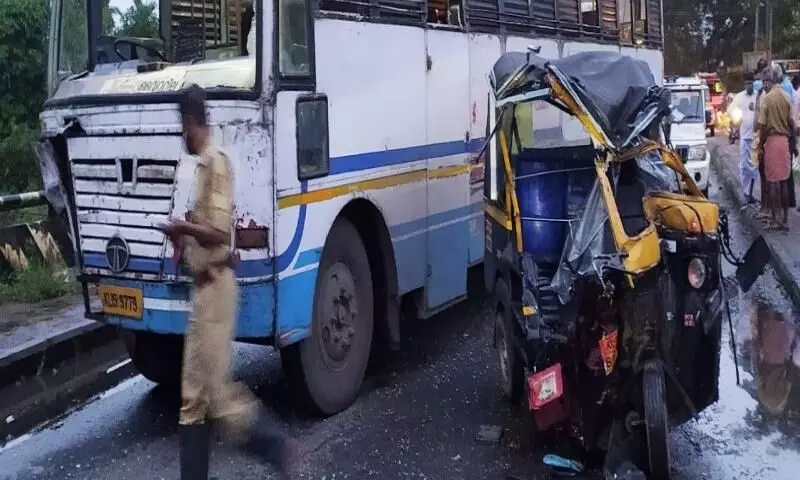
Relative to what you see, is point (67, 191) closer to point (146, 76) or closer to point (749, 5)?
point (146, 76)

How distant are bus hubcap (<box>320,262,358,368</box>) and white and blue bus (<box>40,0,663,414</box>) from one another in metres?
0.01

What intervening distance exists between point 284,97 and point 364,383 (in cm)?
260

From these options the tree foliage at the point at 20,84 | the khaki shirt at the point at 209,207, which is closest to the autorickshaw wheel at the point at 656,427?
the khaki shirt at the point at 209,207

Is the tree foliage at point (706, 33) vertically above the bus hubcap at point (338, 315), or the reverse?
the tree foliage at point (706, 33)

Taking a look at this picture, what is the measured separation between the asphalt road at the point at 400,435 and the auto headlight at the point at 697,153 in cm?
778

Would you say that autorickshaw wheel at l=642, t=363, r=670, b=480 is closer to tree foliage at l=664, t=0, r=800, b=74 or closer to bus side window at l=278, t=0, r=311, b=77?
bus side window at l=278, t=0, r=311, b=77

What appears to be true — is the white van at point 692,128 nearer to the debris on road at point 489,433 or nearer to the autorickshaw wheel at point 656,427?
the debris on road at point 489,433

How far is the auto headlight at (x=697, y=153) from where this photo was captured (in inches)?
601

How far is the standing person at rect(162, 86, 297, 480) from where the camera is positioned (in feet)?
15.5

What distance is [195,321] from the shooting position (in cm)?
473

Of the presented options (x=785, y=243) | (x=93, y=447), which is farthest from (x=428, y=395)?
(x=785, y=243)

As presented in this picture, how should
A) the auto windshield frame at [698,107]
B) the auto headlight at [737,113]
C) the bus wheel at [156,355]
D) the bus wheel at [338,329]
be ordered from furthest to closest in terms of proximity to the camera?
the auto headlight at [737,113]
the auto windshield frame at [698,107]
the bus wheel at [156,355]
the bus wheel at [338,329]

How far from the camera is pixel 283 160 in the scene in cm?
559

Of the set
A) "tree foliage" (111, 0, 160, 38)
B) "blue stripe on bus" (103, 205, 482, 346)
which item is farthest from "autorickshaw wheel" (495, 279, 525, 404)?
"tree foliage" (111, 0, 160, 38)
